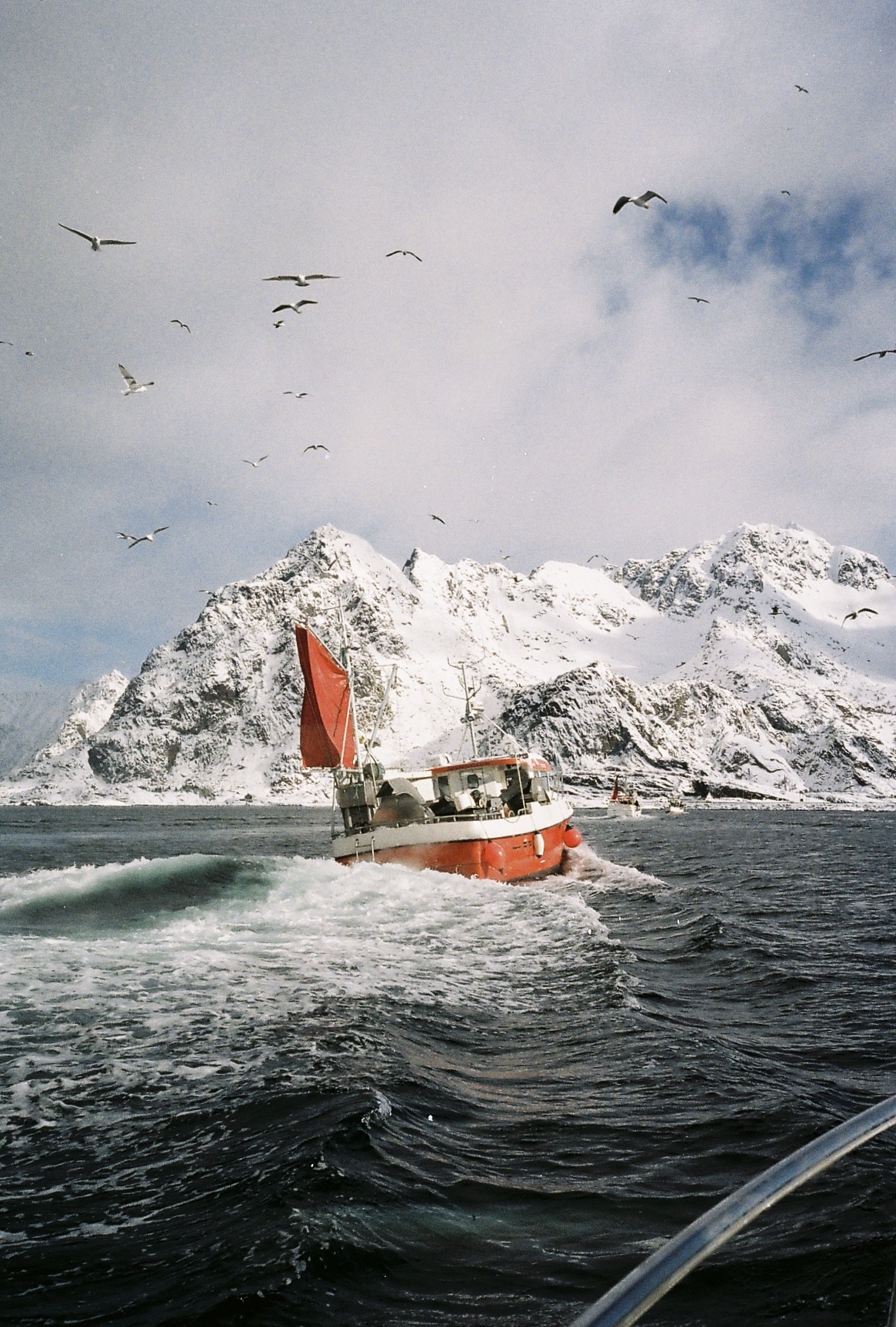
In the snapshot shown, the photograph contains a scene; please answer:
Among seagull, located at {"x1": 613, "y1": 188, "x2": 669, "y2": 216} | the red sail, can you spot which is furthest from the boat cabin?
seagull, located at {"x1": 613, "y1": 188, "x2": 669, "y2": 216}

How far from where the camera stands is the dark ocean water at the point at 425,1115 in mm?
5145

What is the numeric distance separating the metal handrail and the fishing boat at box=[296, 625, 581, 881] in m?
26.2

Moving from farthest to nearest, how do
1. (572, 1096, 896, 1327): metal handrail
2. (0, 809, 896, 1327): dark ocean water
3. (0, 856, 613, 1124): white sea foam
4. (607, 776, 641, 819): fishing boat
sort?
(607, 776, 641, 819): fishing boat, (0, 856, 613, 1124): white sea foam, (0, 809, 896, 1327): dark ocean water, (572, 1096, 896, 1327): metal handrail

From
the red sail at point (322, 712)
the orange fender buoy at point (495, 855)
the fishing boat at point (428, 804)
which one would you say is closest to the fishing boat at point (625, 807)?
the fishing boat at point (428, 804)

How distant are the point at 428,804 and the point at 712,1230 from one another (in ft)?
102

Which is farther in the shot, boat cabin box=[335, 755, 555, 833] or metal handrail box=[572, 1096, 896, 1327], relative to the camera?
boat cabin box=[335, 755, 555, 833]

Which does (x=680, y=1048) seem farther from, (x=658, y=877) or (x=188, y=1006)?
(x=658, y=877)

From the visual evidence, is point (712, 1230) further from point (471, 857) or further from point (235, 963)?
point (471, 857)

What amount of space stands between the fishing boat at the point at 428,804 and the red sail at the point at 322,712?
45 mm

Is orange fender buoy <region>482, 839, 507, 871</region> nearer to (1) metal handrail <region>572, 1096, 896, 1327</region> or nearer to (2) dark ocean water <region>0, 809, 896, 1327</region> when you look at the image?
(2) dark ocean water <region>0, 809, 896, 1327</region>

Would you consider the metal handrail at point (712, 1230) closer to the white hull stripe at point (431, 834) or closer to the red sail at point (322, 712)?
the white hull stripe at point (431, 834)

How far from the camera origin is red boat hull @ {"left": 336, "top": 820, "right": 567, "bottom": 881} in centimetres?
2834

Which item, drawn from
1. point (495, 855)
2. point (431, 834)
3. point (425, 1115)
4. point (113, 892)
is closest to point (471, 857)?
point (495, 855)

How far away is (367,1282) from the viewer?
202 inches
